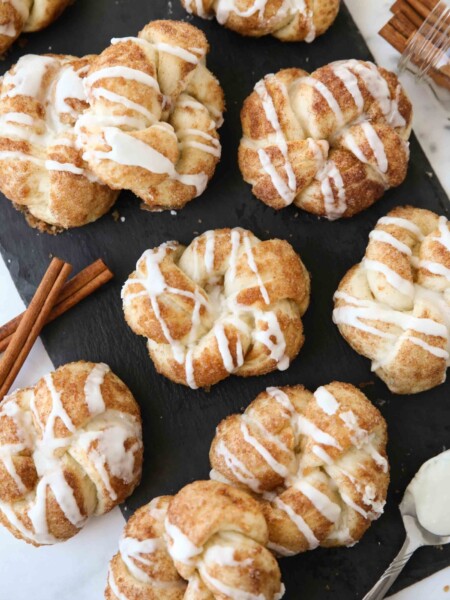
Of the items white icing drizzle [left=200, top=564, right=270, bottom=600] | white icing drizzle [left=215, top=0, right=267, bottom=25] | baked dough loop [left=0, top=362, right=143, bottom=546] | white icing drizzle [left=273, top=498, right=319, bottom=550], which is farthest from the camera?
white icing drizzle [left=215, top=0, right=267, bottom=25]

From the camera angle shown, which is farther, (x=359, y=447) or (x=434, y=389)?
(x=434, y=389)

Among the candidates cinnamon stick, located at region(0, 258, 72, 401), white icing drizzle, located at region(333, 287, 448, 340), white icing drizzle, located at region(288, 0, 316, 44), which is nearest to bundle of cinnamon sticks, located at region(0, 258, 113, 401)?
cinnamon stick, located at region(0, 258, 72, 401)

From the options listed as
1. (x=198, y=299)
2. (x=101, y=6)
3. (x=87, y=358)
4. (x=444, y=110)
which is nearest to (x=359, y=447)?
(x=198, y=299)

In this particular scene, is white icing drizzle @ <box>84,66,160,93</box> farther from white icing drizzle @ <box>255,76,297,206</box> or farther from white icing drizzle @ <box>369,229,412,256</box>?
white icing drizzle @ <box>369,229,412,256</box>

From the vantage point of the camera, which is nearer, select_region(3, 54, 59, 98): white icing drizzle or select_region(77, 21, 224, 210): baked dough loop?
select_region(77, 21, 224, 210): baked dough loop

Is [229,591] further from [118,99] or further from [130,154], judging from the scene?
[118,99]

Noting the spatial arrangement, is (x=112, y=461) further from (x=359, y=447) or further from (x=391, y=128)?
(x=391, y=128)

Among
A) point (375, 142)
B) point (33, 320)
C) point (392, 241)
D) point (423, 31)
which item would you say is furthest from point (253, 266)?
point (423, 31)
